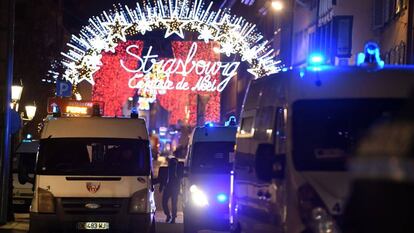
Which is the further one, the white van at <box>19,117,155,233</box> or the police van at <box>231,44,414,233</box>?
the white van at <box>19,117,155,233</box>

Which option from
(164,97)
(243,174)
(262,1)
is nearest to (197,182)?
(243,174)

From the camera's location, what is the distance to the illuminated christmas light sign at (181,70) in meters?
25.4

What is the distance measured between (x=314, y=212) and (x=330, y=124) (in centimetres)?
128

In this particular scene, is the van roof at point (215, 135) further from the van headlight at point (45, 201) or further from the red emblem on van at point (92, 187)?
the van headlight at point (45, 201)

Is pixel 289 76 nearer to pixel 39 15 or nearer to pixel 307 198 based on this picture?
pixel 307 198

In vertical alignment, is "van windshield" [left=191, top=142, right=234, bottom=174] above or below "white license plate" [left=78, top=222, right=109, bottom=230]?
above

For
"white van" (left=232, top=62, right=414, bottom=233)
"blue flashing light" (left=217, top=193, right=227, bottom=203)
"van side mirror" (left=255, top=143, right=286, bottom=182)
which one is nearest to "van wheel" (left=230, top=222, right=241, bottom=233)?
"white van" (left=232, top=62, right=414, bottom=233)

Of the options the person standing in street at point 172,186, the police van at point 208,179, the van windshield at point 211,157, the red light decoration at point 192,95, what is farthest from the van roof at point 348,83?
the red light decoration at point 192,95

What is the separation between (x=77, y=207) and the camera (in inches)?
527

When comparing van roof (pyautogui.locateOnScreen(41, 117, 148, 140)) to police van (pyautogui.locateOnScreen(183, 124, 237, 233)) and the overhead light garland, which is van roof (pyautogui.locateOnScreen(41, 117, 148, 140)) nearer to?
police van (pyautogui.locateOnScreen(183, 124, 237, 233))

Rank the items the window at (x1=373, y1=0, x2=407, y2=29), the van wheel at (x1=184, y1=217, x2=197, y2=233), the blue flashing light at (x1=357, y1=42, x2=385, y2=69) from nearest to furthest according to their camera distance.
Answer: the blue flashing light at (x1=357, y1=42, x2=385, y2=69)
the van wheel at (x1=184, y1=217, x2=197, y2=233)
the window at (x1=373, y1=0, x2=407, y2=29)

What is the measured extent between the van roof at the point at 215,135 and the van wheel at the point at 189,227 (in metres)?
1.78

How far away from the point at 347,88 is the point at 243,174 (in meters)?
2.67

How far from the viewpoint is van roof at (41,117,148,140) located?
13.9 meters
